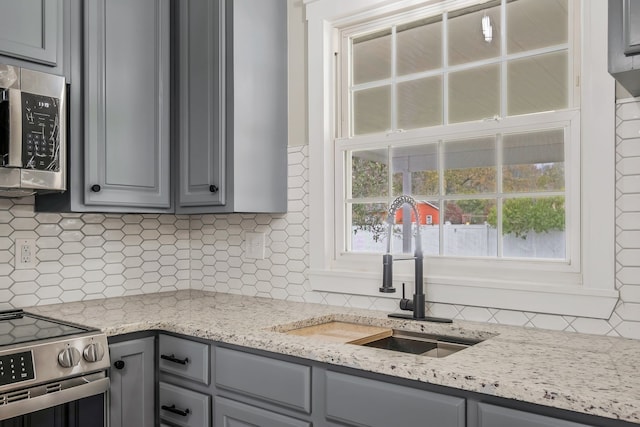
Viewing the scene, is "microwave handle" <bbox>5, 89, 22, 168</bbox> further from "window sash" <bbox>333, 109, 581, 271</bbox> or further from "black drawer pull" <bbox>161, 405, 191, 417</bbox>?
"window sash" <bbox>333, 109, 581, 271</bbox>

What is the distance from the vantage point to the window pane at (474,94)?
2117 millimetres

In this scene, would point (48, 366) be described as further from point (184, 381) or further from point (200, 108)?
point (200, 108)

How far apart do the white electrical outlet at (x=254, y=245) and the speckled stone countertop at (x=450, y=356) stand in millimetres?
273

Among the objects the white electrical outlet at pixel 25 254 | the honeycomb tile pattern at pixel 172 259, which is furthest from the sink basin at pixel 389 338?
the white electrical outlet at pixel 25 254

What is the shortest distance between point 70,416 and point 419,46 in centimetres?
198

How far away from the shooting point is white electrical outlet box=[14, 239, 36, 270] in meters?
2.43

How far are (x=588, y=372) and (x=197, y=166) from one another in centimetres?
183

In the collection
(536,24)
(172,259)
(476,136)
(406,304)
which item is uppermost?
(536,24)

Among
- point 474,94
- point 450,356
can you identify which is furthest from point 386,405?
point 474,94

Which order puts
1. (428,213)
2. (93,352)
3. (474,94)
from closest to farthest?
(93,352) → (474,94) → (428,213)

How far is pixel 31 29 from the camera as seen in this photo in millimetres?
2156

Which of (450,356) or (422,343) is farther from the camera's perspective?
(422,343)

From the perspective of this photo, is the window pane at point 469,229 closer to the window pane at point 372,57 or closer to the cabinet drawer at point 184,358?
the window pane at point 372,57

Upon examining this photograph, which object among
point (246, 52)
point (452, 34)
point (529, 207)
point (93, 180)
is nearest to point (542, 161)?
point (529, 207)
